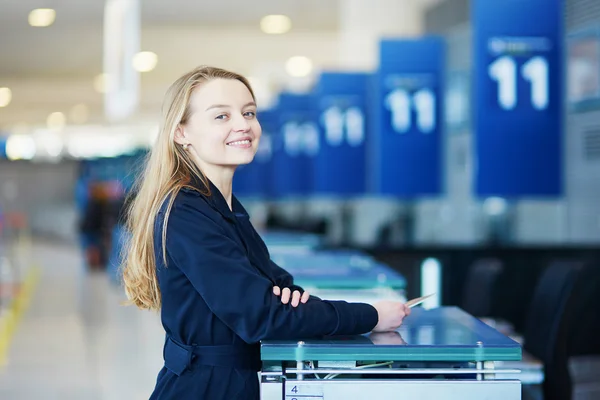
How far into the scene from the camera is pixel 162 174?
2311 millimetres

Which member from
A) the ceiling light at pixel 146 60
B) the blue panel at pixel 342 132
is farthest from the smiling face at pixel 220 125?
the ceiling light at pixel 146 60

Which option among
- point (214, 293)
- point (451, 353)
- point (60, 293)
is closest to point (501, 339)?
point (451, 353)

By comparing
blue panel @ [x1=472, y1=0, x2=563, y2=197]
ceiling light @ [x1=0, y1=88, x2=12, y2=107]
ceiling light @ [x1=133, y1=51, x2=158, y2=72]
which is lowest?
blue panel @ [x1=472, y1=0, x2=563, y2=197]

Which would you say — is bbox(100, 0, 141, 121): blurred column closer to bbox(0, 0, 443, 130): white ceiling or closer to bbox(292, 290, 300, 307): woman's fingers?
bbox(0, 0, 443, 130): white ceiling

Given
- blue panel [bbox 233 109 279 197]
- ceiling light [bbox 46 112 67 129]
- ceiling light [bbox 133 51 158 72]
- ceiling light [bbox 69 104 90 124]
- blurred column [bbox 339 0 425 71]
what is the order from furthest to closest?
ceiling light [bbox 46 112 67 129], ceiling light [bbox 69 104 90 124], ceiling light [bbox 133 51 158 72], blue panel [bbox 233 109 279 197], blurred column [bbox 339 0 425 71]

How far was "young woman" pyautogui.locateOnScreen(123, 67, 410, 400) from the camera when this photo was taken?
2.12 meters

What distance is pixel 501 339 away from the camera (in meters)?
2.21

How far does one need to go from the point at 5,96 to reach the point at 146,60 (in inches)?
365

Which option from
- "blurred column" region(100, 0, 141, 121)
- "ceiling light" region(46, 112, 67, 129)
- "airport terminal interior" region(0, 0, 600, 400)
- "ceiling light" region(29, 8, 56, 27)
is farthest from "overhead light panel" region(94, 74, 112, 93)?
"blurred column" region(100, 0, 141, 121)

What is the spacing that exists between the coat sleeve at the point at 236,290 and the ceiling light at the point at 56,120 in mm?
31146

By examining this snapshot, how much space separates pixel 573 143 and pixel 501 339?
19.8ft

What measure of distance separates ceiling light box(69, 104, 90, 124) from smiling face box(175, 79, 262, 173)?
27818 mm

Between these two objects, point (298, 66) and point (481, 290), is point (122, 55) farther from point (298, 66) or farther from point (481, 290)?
point (298, 66)

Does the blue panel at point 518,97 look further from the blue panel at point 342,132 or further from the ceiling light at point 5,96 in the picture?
the ceiling light at point 5,96
